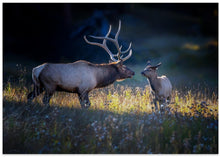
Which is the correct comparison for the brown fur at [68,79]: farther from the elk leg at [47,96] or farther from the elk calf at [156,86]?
the elk calf at [156,86]

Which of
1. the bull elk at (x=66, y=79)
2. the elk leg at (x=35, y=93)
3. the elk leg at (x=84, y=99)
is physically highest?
the bull elk at (x=66, y=79)

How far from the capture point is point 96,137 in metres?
4.22

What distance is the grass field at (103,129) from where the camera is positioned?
409 cm

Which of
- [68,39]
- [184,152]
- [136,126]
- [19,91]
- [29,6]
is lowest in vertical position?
[184,152]

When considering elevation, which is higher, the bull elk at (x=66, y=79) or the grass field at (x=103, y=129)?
the bull elk at (x=66, y=79)

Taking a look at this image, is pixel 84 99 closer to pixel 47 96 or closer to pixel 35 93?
pixel 47 96

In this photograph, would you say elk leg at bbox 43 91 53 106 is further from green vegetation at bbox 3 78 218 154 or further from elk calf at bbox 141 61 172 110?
elk calf at bbox 141 61 172 110

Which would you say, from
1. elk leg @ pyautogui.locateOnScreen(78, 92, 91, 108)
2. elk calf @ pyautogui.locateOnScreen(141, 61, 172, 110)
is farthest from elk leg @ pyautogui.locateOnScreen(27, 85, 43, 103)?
elk calf @ pyautogui.locateOnScreen(141, 61, 172, 110)

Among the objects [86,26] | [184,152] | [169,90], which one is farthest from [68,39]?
[184,152]

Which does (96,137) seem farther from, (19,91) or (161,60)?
(161,60)

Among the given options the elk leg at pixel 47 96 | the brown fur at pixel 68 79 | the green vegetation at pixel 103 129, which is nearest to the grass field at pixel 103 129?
the green vegetation at pixel 103 129

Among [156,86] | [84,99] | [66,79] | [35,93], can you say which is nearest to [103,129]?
[84,99]

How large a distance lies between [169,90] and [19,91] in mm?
3195

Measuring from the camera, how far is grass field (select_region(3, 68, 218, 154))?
161 inches
